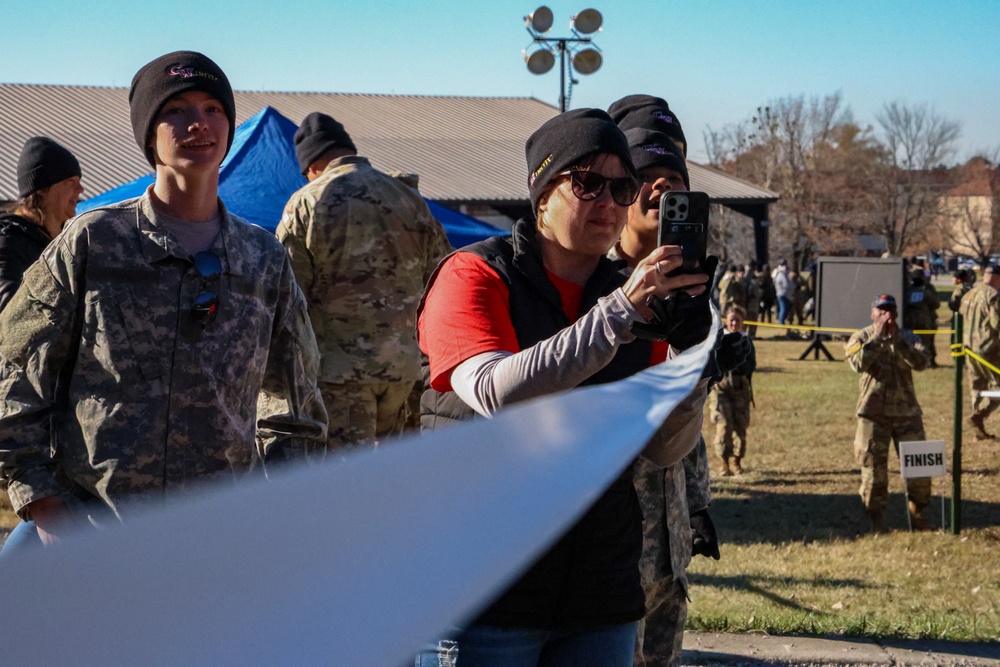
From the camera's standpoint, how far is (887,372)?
31.0 ft

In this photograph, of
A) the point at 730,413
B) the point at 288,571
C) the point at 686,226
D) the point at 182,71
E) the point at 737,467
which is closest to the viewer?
the point at 288,571

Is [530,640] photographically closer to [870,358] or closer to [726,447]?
[870,358]

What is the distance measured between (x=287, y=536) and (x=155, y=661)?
0.13 meters

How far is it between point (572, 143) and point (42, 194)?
3113mm

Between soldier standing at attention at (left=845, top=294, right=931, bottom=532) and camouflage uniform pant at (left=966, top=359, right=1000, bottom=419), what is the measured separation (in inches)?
193

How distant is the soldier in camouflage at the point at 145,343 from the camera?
2.41m

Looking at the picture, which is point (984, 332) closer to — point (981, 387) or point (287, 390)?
point (981, 387)

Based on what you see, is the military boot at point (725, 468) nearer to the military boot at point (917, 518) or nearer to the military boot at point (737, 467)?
the military boot at point (737, 467)

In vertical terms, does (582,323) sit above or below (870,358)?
above

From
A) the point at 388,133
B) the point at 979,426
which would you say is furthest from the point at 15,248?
the point at 388,133

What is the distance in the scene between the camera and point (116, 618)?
0.69 metres

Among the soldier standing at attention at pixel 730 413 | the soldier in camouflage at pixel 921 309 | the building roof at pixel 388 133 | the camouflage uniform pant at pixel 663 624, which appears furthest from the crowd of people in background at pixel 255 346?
the soldier in camouflage at pixel 921 309

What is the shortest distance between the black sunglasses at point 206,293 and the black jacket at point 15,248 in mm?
1791

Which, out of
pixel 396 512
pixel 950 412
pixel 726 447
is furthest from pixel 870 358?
pixel 396 512
